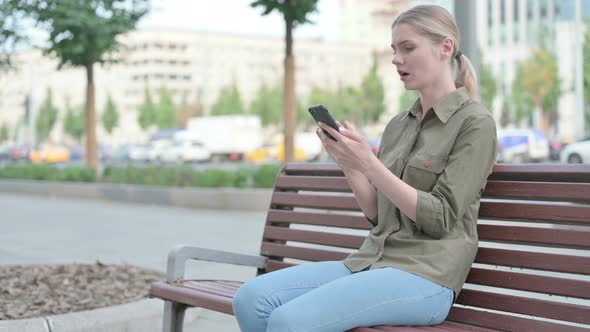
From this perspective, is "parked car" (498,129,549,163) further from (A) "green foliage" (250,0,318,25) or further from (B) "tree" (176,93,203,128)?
(B) "tree" (176,93,203,128)

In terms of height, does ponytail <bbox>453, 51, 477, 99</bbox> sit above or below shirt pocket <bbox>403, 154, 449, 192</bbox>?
above

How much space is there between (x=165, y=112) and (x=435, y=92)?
279 ft

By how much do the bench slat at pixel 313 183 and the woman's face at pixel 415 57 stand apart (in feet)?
2.71

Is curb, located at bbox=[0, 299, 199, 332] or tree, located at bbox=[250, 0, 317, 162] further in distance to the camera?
tree, located at bbox=[250, 0, 317, 162]

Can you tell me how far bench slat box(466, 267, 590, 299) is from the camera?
261cm

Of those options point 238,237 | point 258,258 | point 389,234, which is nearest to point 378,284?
point 389,234

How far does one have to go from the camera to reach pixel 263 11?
43.3ft

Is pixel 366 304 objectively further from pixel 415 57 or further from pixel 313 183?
pixel 313 183

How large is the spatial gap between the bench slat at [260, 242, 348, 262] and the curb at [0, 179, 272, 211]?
9.43m

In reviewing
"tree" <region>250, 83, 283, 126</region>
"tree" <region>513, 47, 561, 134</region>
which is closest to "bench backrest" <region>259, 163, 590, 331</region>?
"tree" <region>513, 47, 561, 134</region>

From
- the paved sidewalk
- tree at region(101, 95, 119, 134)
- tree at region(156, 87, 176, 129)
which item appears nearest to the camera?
the paved sidewalk

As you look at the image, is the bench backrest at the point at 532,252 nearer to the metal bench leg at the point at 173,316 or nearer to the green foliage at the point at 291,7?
the metal bench leg at the point at 173,316

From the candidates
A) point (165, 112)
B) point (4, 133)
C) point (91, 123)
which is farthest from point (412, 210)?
point (4, 133)

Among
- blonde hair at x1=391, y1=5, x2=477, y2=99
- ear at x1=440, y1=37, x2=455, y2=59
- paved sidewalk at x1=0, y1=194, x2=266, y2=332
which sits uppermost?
blonde hair at x1=391, y1=5, x2=477, y2=99
